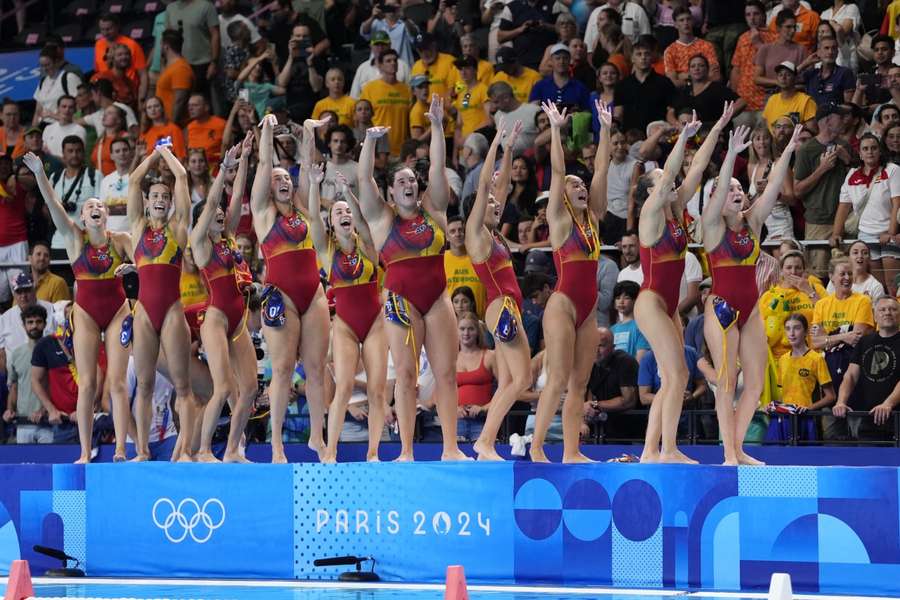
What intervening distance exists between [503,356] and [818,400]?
259 centimetres

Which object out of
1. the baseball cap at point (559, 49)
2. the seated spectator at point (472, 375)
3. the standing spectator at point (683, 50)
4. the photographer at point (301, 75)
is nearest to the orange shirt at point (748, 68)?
the standing spectator at point (683, 50)

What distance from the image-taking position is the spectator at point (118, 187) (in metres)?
15.7

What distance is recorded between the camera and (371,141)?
10977 millimetres

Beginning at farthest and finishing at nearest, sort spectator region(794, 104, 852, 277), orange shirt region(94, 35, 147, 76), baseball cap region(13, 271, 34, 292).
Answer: orange shirt region(94, 35, 147, 76) → baseball cap region(13, 271, 34, 292) → spectator region(794, 104, 852, 277)

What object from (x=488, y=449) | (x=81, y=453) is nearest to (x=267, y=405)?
(x=81, y=453)

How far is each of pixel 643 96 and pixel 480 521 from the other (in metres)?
5.69

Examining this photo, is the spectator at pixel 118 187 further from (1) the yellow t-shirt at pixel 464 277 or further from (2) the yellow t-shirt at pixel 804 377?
(2) the yellow t-shirt at pixel 804 377

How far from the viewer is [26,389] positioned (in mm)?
14234

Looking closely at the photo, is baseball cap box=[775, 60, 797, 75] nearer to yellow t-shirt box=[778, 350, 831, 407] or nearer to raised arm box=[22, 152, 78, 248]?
yellow t-shirt box=[778, 350, 831, 407]

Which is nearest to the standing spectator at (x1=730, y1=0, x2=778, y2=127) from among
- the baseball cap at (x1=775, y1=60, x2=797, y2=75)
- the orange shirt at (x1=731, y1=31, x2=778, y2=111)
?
the orange shirt at (x1=731, y1=31, x2=778, y2=111)

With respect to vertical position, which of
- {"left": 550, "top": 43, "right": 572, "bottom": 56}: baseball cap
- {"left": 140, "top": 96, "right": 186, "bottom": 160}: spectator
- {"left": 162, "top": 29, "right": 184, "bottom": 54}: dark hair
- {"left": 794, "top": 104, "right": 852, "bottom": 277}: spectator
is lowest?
{"left": 794, "top": 104, "right": 852, "bottom": 277}: spectator

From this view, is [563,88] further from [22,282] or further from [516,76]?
[22,282]

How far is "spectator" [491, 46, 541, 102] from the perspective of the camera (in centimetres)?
1609

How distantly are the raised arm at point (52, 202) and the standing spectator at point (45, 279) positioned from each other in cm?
305
